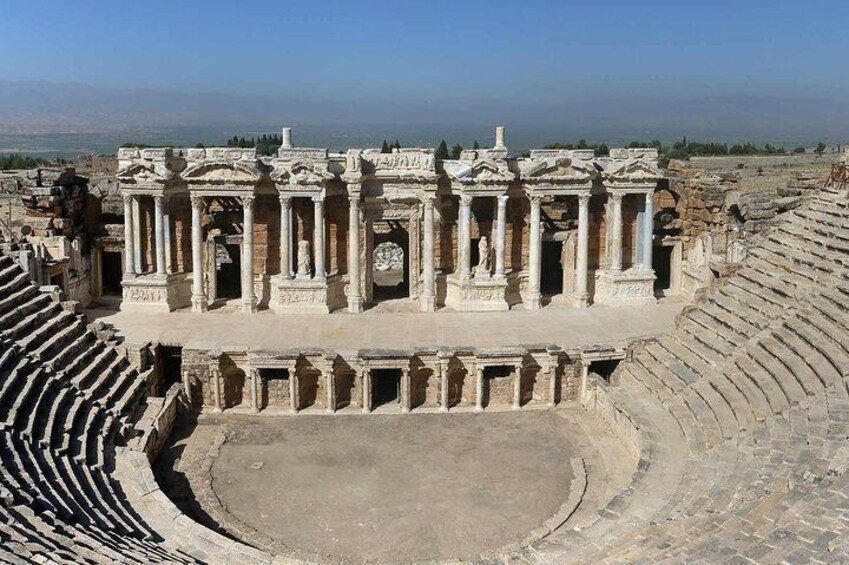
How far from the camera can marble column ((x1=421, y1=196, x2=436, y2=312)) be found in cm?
2602

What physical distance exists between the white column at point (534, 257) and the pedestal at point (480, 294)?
2.64 ft

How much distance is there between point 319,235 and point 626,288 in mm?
9568

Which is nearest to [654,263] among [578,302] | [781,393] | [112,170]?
[578,302]

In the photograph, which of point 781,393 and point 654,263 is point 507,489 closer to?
point 781,393

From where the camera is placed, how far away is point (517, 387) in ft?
70.9

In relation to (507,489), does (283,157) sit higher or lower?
higher

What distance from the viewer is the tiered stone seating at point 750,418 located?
38.9ft

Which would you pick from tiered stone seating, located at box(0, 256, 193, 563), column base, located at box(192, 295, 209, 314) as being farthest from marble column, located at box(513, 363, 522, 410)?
column base, located at box(192, 295, 209, 314)

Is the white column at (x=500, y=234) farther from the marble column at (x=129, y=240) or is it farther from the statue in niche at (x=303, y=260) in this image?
the marble column at (x=129, y=240)

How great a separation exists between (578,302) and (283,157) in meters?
9.83

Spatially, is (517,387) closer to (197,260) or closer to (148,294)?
(197,260)

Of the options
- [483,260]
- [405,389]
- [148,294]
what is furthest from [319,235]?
[405,389]

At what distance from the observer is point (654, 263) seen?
32.0m

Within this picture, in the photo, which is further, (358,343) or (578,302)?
(578,302)
